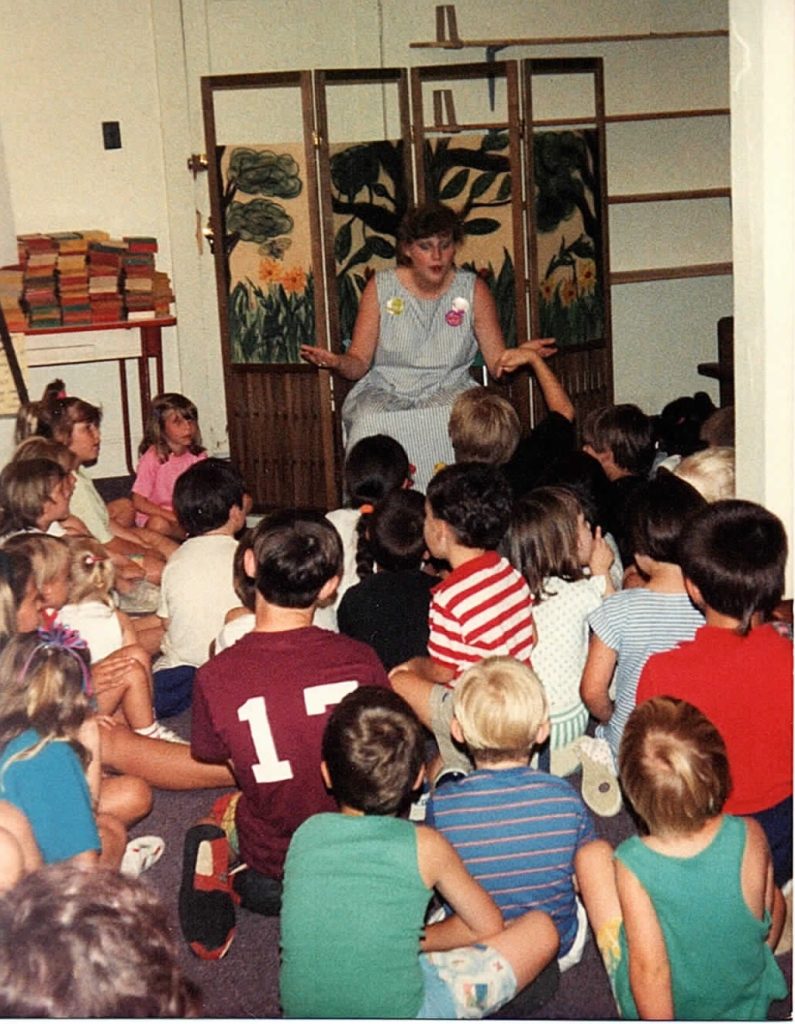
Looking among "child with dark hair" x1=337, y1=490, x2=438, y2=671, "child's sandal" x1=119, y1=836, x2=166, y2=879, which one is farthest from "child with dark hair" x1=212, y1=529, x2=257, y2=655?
"child's sandal" x1=119, y1=836, x2=166, y2=879

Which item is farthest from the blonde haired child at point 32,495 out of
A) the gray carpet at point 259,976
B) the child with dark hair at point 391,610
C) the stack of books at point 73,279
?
the stack of books at point 73,279

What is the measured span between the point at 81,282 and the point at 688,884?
5.11 metres

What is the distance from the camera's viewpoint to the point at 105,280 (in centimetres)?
683

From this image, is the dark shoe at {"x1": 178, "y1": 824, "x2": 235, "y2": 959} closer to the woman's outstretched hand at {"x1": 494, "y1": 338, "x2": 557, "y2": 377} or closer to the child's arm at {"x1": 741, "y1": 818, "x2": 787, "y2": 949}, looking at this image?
the child's arm at {"x1": 741, "y1": 818, "x2": 787, "y2": 949}

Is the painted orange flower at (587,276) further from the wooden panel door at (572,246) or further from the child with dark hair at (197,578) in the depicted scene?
the child with dark hair at (197,578)

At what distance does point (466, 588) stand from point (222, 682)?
72 cm

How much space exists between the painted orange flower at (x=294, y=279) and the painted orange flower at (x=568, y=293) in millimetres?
1174

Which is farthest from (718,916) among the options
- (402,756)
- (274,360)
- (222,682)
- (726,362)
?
(726,362)

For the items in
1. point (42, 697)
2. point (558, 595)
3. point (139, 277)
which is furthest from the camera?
point (139, 277)

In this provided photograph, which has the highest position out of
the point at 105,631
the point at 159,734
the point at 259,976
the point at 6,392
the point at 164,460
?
the point at 6,392

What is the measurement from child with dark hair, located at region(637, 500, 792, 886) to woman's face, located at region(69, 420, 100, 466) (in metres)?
2.68

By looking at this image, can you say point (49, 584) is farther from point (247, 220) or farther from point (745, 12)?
point (247, 220)

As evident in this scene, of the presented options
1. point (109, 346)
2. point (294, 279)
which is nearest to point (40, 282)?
point (109, 346)

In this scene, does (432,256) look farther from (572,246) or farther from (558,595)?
(558,595)
